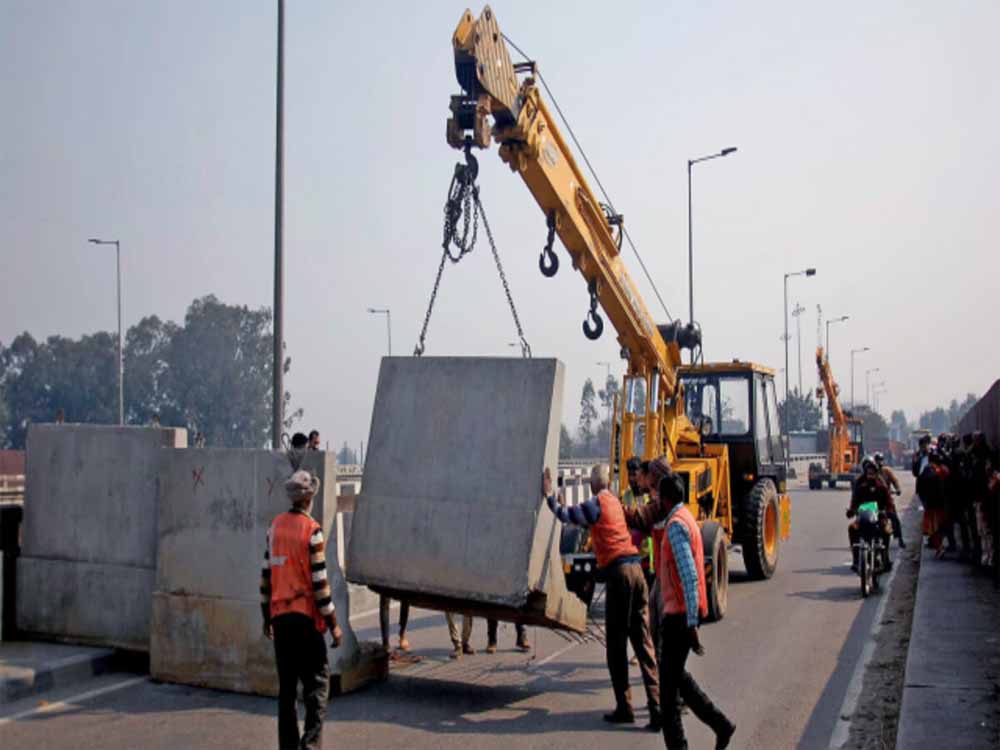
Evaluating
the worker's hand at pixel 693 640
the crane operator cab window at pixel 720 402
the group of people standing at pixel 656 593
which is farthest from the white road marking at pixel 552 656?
the crane operator cab window at pixel 720 402

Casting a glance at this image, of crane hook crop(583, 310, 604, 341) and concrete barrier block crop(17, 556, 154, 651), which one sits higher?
crane hook crop(583, 310, 604, 341)

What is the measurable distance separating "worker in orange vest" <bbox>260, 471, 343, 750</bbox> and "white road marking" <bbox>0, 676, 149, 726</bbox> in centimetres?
250

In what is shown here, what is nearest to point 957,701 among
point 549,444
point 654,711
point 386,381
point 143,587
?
point 654,711

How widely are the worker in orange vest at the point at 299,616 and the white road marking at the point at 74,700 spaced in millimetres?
2502

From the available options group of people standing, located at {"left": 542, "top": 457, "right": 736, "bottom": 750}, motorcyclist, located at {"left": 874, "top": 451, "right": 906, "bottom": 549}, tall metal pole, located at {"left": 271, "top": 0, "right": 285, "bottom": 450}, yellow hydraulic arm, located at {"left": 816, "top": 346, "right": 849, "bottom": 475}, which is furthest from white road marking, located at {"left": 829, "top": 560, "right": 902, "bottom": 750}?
yellow hydraulic arm, located at {"left": 816, "top": 346, "right": 849, "bottom": 475}

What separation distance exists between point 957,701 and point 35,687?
23.2ft

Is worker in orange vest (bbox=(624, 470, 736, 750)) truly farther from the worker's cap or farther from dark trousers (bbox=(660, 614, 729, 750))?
the worker's cap

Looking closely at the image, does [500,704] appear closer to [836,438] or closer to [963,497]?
[963,497]

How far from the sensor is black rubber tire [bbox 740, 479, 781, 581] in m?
15.4

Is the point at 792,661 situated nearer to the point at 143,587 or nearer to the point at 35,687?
the point at 143,587

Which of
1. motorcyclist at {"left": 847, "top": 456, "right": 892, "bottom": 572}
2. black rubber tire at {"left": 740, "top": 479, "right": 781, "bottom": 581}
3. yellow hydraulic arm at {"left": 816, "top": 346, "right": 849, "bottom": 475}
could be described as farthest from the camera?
yellow hydraulic arm at {"left": 816, "top": 346, "right": 849, "bottom": 475}

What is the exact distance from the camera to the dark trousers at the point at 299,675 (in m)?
6.75

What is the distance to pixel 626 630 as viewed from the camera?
8.11m

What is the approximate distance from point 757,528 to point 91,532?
9.16 m
